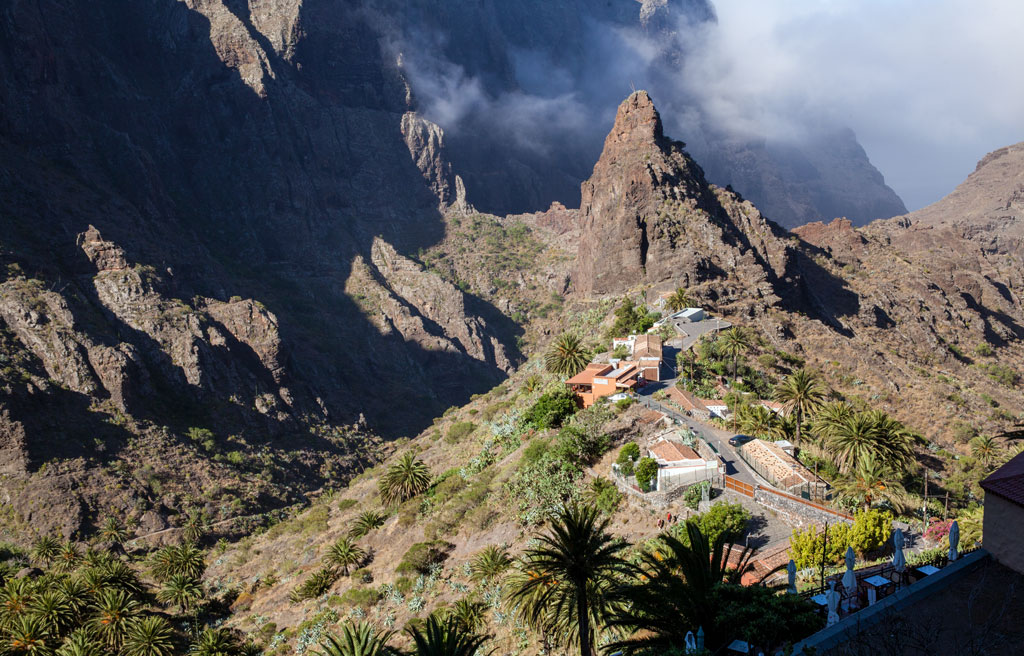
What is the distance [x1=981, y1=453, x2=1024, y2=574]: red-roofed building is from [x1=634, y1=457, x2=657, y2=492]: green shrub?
64.2ft

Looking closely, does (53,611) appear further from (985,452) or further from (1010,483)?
(985,452)

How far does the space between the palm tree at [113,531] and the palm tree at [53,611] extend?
2384 cm

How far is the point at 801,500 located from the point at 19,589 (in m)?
47.2

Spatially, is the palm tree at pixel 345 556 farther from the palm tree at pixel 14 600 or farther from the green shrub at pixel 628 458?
the green shrub at pixel 628 458

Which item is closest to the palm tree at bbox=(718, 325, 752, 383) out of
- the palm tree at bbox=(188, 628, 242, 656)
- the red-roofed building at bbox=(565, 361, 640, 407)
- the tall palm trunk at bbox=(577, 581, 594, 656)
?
the red-roofed building at bbox=(565, 361, 640, 407)

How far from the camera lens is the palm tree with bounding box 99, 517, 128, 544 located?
6209cm

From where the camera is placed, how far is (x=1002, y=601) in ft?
50.1

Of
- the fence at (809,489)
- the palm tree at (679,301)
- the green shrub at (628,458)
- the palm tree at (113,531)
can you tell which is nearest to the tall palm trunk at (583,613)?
the green shrub at (628,458)

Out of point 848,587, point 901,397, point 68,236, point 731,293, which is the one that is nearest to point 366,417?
point 68,236

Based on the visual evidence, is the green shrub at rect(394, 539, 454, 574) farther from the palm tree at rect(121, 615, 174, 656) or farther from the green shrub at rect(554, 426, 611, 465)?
the palm tree at rect(121, 615, 174, 656)

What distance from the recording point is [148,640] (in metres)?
37.2

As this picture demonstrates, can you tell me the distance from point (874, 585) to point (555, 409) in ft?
117

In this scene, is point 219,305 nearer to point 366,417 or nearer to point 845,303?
point 366,417

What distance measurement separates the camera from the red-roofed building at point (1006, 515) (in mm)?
15875
